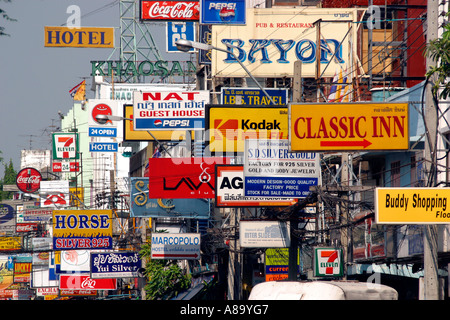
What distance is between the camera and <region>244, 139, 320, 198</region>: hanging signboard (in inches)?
930

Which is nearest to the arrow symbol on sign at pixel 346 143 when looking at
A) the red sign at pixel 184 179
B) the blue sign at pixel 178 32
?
the red sign at pixel 184 179

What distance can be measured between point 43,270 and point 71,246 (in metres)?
25.9

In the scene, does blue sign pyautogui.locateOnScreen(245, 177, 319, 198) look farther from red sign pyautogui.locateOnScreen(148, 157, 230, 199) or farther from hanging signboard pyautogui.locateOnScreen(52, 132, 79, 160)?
hanging signboard pyautogui.locateOnScreen(52, 132, 79, 160)

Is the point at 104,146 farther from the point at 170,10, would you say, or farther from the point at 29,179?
the point at 29,179

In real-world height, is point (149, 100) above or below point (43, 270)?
above

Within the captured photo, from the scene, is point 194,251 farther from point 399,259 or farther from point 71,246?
point 399,259

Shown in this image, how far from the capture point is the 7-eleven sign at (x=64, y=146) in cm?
8369

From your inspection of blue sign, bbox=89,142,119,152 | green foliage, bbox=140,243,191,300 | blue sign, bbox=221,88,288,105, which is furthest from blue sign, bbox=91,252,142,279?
blue sign, bbox=89,142,119,152

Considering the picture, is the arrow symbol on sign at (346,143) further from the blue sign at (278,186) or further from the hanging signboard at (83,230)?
the hanging signboard at (83,230)

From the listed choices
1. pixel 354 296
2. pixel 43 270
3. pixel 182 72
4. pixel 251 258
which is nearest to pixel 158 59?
pixel 182 72

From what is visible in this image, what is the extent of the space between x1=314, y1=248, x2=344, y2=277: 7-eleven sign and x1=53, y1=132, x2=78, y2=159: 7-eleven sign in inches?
2471

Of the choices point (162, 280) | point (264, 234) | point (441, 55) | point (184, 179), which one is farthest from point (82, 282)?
point (441, 55)

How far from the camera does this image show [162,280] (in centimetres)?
4088

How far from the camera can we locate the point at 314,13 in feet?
128
